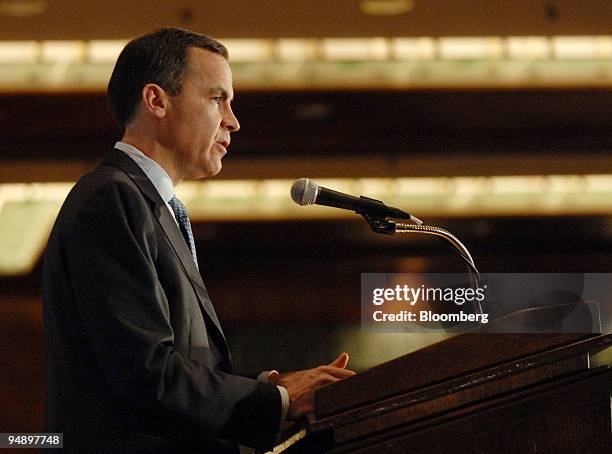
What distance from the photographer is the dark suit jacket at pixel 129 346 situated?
1186 mm

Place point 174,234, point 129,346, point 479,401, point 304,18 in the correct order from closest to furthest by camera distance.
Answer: point 479,401 < point 129,346 < point 174,234 < point 304,18

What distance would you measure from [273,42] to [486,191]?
1334 mm

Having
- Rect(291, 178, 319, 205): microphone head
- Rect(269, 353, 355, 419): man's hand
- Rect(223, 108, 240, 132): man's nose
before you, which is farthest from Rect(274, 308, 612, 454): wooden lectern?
Rect(223, 108, 240, 132): man's nose

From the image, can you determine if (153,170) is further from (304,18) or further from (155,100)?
(304,18)

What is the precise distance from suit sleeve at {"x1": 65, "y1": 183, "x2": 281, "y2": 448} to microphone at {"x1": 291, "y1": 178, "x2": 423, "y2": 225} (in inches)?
11.9

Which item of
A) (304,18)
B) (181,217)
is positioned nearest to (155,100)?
(181,217)

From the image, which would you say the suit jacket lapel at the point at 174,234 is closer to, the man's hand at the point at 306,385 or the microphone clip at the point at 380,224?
the man's hand at the point at 306,385

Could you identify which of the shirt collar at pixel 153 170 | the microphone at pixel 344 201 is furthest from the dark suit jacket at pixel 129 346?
the microphone at pixel 344 201

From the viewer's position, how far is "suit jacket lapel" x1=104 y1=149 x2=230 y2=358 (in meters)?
1.34

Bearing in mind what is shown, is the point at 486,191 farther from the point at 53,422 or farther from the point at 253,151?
the point at 53,422

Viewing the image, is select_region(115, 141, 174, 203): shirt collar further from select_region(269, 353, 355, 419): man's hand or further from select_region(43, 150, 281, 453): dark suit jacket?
select_region(269, 353, 355, 419): man's hand

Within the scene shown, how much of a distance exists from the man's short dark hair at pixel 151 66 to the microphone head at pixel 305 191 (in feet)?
0.88

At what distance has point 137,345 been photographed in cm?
117

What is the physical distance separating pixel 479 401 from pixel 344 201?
1.41 feet
